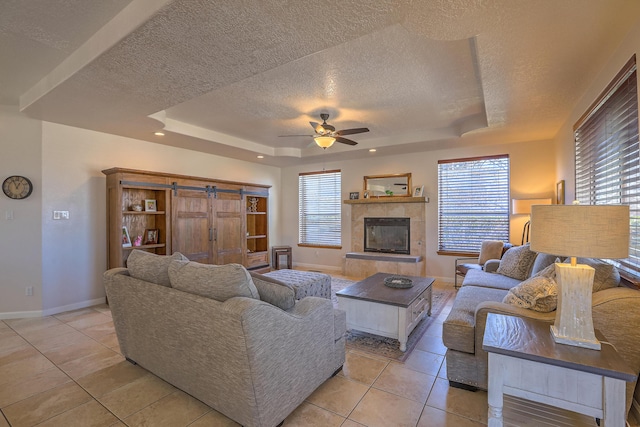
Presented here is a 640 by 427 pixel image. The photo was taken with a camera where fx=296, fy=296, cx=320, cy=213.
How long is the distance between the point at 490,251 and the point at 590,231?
350 cm

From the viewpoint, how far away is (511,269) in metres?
3.66

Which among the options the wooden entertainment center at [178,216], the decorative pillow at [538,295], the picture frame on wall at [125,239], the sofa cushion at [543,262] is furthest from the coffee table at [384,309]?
the picture frame on wall at [125,239]

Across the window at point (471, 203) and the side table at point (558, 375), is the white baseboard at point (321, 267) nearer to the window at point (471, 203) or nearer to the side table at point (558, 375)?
the window at point (471, 203)

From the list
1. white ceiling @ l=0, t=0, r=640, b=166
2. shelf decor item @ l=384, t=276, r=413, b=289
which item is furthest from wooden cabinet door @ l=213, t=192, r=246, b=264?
shelf decor item @ l=384, t=276, r=413, b=289

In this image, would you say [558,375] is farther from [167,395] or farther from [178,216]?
[178,216]

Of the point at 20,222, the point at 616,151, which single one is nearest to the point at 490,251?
the point at 616,151

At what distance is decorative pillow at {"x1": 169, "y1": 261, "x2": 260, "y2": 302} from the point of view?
179 centimetres

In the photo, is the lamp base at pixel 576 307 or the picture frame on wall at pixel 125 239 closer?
the lamp base at pixel 576 307

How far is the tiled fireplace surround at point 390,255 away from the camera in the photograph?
558 cm

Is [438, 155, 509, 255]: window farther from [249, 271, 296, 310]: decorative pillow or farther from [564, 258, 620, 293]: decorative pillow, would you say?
[249, 271, 296, 310]: decorative pillow

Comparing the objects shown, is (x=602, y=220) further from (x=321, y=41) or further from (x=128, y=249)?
(x=128, y=249)

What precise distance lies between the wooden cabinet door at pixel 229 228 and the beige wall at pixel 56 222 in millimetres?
1555

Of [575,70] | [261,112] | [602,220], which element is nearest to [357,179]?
[261,112]

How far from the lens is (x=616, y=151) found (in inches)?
93.7
